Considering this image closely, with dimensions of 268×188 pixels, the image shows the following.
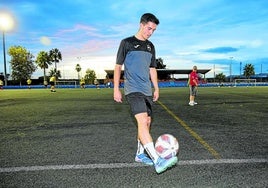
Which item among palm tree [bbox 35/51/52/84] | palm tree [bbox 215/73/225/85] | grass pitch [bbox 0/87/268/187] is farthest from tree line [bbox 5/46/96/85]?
grass pitch [bbox 0/87/268/187]

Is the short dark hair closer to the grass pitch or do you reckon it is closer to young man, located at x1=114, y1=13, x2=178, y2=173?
young man, located at x1=114, y1=13, x2=178, y2=173

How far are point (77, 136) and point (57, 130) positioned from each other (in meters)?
1.20

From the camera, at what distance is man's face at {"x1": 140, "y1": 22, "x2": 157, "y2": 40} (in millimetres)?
4566

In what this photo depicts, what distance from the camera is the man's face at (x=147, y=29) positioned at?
457 centimetres

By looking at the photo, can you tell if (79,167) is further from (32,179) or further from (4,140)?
(4,140)

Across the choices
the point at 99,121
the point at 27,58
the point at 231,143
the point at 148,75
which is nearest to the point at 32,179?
the point at 148,75

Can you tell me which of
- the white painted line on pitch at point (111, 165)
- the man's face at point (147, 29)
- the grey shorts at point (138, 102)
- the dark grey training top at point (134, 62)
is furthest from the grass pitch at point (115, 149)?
the man's face at point (147, 29)

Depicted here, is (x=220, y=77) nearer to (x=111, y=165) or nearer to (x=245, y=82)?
(x=245, y=82)

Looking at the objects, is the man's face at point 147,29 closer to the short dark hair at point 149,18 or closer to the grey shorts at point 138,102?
the short dark hair at point 149,18

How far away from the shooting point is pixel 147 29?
4.60 metres

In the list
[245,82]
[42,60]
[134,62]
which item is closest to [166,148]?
[134,62]

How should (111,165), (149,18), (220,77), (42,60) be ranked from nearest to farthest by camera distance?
(149,18)
(111,165)
(42,60)
(220,77)

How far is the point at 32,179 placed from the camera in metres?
4.23

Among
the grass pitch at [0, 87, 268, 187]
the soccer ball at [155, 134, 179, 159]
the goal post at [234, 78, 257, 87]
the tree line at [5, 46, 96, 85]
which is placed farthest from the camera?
the tree line at [5, 46, 96, 85]
